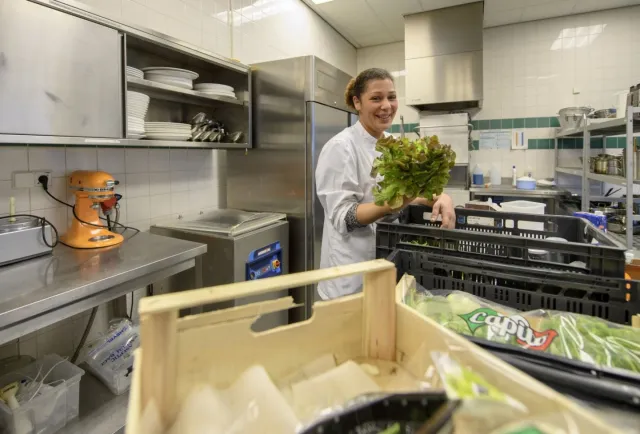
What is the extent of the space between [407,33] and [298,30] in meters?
1.24

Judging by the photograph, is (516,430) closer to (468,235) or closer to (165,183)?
(468,235)

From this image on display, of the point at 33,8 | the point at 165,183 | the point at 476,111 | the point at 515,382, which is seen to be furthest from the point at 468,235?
the point at 476,111

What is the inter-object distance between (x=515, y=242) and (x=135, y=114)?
173cm

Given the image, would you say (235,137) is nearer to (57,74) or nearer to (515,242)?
(57,74)

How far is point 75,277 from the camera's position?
4.28 feet

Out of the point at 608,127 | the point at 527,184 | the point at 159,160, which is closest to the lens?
the point at 159,160

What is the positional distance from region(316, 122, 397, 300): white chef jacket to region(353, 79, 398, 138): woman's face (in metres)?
0.05

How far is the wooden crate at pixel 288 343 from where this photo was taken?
1.31ft

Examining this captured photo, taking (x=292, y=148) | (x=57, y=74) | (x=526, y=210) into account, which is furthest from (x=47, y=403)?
(x=526, y=210)

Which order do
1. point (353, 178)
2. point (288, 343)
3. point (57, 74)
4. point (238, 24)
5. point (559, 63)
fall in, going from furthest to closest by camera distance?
1. point (559, 63)
2. point (238, 24)
3. point (353, 178)
4. point (57, 74)
5. point (288, 343)

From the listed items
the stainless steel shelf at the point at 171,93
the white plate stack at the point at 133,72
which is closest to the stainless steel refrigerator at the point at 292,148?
the stainless steel shelf at the point at 171,93

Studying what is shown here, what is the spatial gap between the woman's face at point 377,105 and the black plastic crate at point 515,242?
1.70ft

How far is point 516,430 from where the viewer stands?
1.12ft

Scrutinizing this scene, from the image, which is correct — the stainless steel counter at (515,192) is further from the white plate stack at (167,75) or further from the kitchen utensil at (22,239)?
the kitchen utensil at (22,239)
